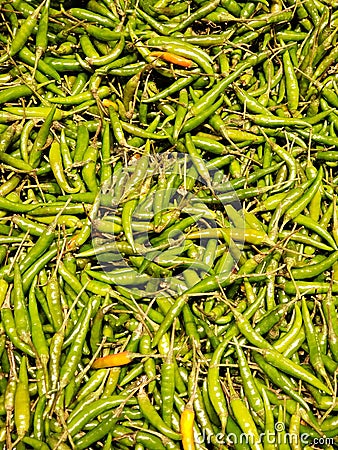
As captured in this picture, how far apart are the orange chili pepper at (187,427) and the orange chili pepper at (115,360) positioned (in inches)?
21.4

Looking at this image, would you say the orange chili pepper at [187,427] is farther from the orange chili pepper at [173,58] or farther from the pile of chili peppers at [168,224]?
the orange chili pepper at [173,58]

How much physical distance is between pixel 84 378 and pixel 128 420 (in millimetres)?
459

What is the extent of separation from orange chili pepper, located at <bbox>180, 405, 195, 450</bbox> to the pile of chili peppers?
13mm

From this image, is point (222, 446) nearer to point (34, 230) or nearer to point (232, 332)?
point (232, 332)

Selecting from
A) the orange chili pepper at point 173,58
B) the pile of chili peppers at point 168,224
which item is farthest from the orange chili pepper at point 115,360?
the orange chili pepper at point 173,58

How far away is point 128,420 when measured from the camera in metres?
3.84

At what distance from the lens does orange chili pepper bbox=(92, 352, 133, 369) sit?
3885 mm

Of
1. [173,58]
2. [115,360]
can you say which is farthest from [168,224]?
[173,58]

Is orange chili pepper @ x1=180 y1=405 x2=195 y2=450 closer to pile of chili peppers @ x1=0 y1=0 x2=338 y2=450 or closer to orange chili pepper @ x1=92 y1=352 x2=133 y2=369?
pile of chili peppers @ x1=0 y1=0 x2=338 y2=450

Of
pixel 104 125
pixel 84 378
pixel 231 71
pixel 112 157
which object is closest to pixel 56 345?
pixel 84 378

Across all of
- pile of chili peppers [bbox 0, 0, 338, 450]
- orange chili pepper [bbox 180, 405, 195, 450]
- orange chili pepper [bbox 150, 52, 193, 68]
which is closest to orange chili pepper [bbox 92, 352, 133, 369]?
pile of chili peppers [bbox 0, 0, 338, 450]

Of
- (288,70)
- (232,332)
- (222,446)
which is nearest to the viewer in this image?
(222,446)

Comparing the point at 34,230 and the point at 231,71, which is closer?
the point at 34,230

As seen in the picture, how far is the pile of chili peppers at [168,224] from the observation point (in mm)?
3828
